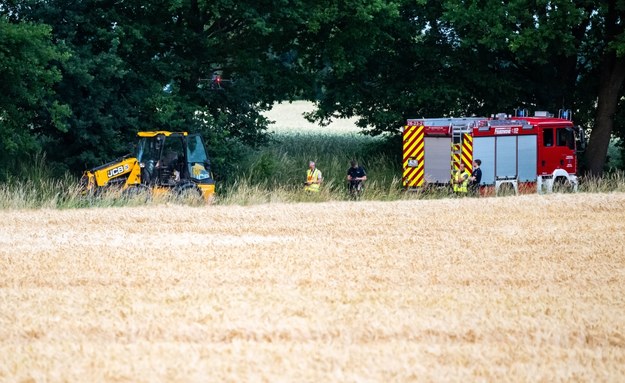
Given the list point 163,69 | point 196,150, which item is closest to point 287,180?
point 163,69

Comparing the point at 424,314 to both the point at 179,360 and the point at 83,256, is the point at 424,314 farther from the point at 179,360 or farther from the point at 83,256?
the point at 83,256

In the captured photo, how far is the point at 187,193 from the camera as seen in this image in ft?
88.3

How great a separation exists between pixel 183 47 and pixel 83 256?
17537 mm

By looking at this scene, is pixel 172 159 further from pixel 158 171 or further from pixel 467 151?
pixel 467 151

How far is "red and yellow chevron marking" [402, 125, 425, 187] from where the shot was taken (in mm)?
31938

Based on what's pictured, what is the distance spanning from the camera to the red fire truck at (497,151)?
31344mm

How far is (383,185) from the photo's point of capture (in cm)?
3338

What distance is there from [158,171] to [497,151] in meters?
9.66

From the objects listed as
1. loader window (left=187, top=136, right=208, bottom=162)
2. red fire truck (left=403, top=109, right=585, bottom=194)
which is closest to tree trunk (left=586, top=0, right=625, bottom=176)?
red fire truck (left=403, top=109, right=585, bottom=194)

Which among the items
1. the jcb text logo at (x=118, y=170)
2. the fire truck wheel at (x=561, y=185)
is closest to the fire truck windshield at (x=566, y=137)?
the fire truck wheel at (x=561, y=185)

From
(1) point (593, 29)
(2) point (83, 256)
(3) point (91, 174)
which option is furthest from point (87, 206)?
(1) point (593, 29)

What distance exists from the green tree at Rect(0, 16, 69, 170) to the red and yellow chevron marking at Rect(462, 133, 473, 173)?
34.3 feet

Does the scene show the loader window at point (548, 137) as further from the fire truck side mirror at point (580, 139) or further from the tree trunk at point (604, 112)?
the tree trunk at point (604, 112)

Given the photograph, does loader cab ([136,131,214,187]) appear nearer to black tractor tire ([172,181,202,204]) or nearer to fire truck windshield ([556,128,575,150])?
black tractor tire ([172,181,202,204])
